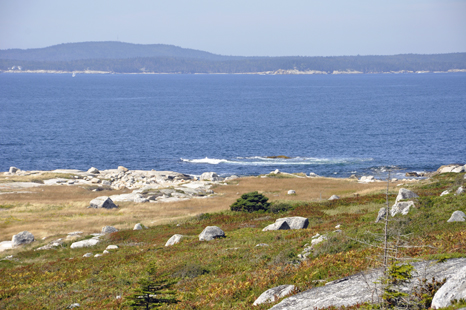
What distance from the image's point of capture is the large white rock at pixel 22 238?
108 ft

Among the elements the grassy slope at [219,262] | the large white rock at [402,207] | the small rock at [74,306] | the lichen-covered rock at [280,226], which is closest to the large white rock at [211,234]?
the grassy slope at [219,262]

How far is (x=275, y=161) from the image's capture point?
283 feet

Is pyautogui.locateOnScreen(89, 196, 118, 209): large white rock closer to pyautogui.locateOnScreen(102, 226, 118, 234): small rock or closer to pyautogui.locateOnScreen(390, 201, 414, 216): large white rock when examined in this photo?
pyautogui.locateOnScreen(102, 226, 118, 234): small rock

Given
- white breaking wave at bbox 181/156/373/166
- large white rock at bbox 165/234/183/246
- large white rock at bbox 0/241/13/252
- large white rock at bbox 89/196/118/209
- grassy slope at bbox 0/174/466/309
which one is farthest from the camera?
white breaking wave at bbox 181/156/373/166

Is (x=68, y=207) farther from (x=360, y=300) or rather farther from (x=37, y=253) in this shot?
(x=360, y=300)

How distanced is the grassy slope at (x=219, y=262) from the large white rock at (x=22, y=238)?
3541 mm

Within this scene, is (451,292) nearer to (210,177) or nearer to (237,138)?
(210,177)


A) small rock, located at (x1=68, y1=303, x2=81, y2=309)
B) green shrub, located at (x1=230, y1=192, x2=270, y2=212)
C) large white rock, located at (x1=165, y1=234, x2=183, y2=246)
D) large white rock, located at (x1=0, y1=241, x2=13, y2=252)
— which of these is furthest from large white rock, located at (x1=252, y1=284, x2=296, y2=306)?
large white rock, located at (x1=0, y1=241, x2=13, y2=252)

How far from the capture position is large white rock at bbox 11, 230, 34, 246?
1298 inches

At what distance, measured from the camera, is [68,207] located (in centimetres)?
4928

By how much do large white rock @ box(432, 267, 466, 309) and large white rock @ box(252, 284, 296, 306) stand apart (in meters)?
4.94

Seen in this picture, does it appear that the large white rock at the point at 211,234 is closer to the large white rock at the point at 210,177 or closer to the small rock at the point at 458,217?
the small rock at the point at 458,217

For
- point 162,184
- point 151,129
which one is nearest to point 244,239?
point 162,184

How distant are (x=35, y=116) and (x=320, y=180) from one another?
121900 mm
